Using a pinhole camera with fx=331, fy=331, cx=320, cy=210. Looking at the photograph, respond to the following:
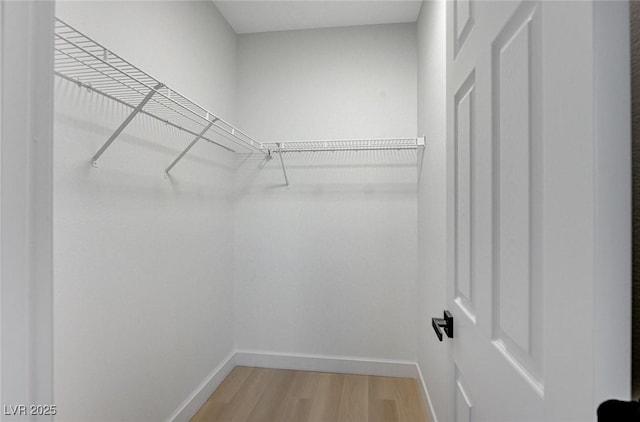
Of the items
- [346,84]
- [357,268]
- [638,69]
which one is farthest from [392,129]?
[638,69]

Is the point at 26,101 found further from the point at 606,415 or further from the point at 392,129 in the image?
the point at 392,129

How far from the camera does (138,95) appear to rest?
144 cm

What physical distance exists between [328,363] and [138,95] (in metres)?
2.08

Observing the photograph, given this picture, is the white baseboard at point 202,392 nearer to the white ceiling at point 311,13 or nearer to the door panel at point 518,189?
the door panel at point 518,189

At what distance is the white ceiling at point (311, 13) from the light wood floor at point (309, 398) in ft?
8.34

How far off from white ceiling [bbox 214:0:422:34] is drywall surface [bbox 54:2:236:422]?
0.18 meters

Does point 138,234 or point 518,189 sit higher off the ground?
point 518,189

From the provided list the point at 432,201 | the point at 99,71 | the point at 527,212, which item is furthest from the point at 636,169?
the point at 432,201

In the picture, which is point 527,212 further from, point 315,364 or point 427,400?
point 315,364

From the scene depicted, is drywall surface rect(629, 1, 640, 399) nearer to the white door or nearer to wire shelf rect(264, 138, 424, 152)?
the white door

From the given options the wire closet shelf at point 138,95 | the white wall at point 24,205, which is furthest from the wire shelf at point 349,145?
the white wall at point 24,205

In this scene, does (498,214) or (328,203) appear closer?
(498,214)

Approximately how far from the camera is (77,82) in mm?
1152

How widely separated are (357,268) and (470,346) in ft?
5.40
